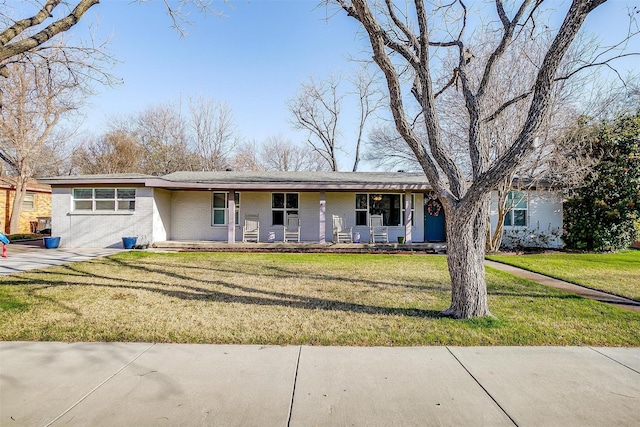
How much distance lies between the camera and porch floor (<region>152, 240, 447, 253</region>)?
42.7 feet

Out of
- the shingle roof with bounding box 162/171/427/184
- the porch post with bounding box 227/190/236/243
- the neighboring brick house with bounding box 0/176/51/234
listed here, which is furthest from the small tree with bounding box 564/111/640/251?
the neighboring brick house with bounding box 0/176/51/234

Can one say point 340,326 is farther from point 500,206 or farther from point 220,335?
point 500,206

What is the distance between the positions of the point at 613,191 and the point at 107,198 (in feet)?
66.6

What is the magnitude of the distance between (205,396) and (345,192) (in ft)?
39.5

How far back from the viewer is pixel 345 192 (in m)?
14.3

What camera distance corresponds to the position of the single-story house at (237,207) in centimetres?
1306

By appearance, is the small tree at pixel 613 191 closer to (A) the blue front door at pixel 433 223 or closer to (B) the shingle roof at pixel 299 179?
(A) the blue front door at pixel 433 223

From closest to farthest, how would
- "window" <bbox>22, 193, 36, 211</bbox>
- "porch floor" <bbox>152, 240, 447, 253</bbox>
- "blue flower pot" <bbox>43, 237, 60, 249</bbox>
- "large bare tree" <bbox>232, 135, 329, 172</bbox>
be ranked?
"blue flower pot" <bbox>43, 237, 60, 249</bbox> → "porch floor" <bbox>152, 240, 447, 253</bbox> → "window" <bbox>22, 193, 36, 211</bbox> → "large bare tree" <bbox>232, 135, 329, 172</bbox>

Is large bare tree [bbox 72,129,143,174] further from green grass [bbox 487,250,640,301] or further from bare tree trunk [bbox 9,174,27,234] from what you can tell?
green grass [bbox 487,250,640,301]

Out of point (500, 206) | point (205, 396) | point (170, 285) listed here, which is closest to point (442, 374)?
point (205, 396)

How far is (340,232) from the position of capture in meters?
14.2

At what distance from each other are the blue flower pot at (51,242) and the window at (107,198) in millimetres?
1501

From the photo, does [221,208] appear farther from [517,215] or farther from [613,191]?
[613,191]

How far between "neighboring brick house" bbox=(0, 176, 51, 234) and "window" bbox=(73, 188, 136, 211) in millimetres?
8855
